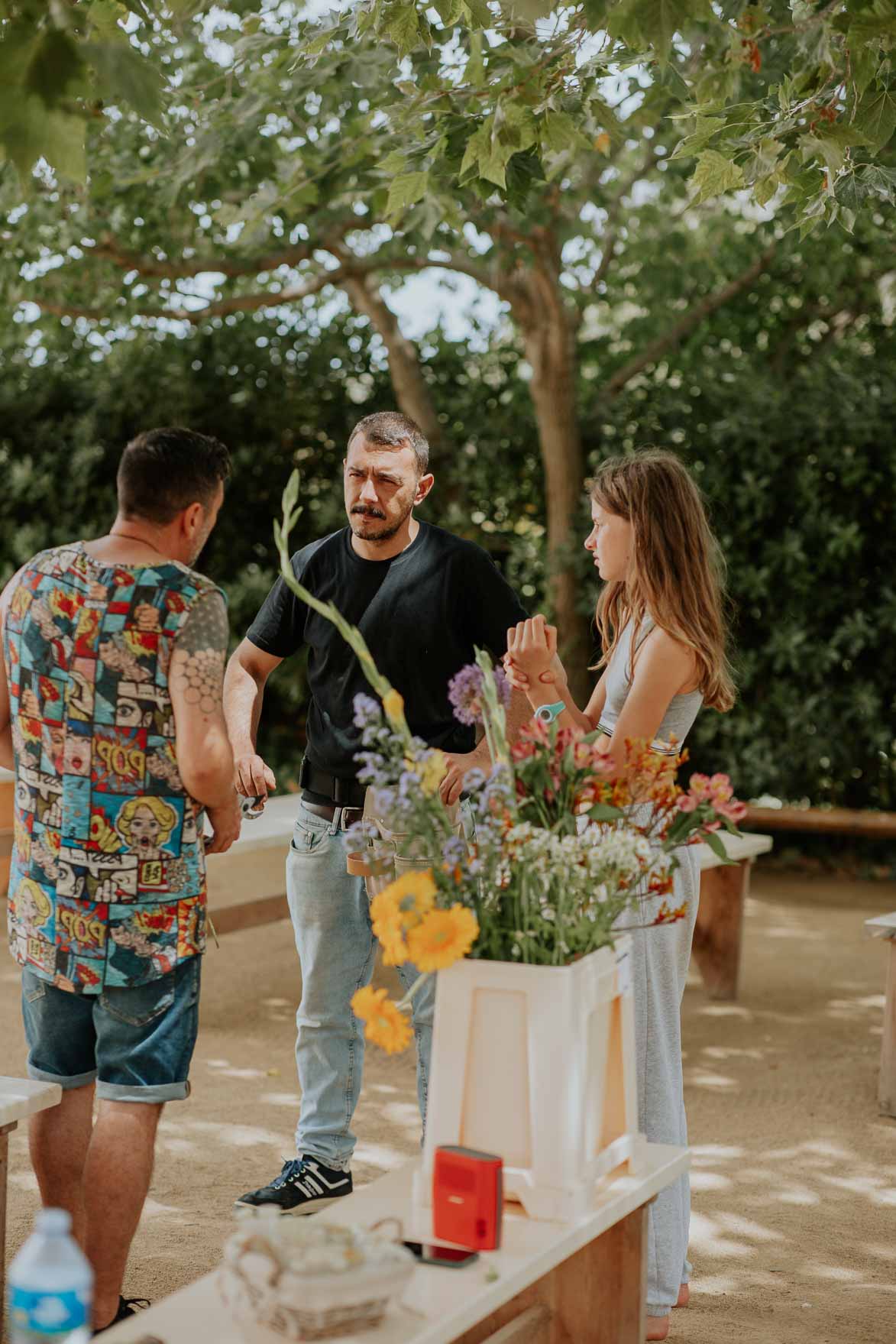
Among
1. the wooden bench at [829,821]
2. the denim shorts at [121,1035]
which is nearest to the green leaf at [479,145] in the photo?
the denim shorts at [121,1035]

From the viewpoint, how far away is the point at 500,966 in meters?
2.04

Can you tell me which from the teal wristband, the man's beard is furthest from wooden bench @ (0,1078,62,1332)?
the man's beard

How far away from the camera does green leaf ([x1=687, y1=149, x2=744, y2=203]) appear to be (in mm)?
3367

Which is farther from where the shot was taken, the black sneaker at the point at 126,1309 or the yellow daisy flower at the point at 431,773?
the black sneaker at the point at 126,1309

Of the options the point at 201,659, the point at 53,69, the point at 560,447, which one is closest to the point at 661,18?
the point at 53,69

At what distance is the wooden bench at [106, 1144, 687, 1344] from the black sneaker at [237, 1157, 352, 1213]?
103 centimetres

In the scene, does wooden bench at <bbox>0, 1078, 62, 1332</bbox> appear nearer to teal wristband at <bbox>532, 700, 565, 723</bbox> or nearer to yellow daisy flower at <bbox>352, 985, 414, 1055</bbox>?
yellow daisy flower at <bbox>352, 985, 414, 1055</bbox>

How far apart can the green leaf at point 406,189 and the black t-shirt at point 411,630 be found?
0.95m

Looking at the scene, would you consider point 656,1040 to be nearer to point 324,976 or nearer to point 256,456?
point 324,976

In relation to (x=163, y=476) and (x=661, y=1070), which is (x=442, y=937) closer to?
(x=163, y=476)

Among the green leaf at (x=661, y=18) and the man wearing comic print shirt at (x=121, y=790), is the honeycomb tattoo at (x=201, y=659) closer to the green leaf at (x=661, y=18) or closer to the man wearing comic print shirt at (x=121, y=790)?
the man wearing comic print shirt at (x=121, y=790)

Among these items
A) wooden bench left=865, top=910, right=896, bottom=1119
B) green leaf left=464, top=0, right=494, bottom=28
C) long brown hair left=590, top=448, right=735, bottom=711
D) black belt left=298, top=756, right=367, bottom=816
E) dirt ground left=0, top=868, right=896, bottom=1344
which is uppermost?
green leaf left=464, top=0, right=494, bottom=28

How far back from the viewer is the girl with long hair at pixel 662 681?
288 centimetres

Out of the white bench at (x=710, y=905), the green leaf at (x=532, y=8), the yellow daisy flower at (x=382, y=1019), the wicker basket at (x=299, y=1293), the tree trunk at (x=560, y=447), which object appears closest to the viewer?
the wicker basket at (x=299, y=1293)
